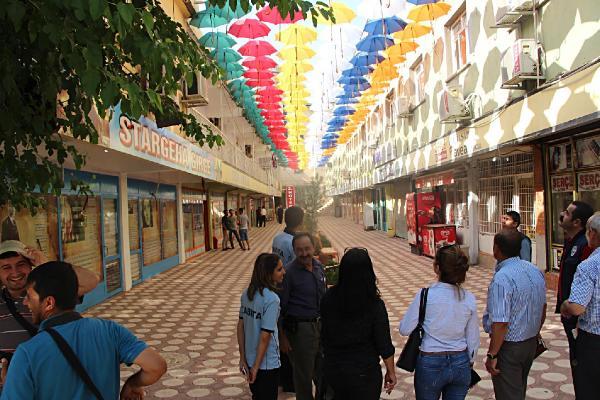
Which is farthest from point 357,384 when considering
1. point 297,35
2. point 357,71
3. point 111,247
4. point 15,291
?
point 357,71

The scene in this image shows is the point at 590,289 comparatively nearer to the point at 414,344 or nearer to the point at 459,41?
the point at 414,344

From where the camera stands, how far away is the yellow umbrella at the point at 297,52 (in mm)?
14195

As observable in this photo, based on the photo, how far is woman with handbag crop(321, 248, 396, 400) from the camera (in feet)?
8.98

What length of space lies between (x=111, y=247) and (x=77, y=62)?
879cm

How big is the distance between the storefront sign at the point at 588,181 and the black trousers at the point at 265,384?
264 inches

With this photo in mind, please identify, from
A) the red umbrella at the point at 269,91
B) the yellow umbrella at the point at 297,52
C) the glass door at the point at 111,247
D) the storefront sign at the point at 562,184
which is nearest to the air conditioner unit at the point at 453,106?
the storefront sign at the point at 562,184

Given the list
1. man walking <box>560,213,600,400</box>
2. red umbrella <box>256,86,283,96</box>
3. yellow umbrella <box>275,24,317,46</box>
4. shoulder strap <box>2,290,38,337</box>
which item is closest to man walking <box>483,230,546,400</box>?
man walking <box>560,213,600,400</box>

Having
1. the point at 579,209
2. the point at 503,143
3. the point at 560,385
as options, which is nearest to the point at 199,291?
the point at 503,143

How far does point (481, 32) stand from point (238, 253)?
1099 centimetres

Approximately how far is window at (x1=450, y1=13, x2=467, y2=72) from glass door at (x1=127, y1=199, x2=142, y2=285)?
876 centimetres

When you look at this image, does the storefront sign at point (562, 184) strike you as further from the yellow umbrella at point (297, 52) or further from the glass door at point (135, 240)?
the glass door at point (135, 240)

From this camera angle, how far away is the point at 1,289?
293 cm

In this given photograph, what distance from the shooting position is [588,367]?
3.04 meters

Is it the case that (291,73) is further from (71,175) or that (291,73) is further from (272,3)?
(272,3)
